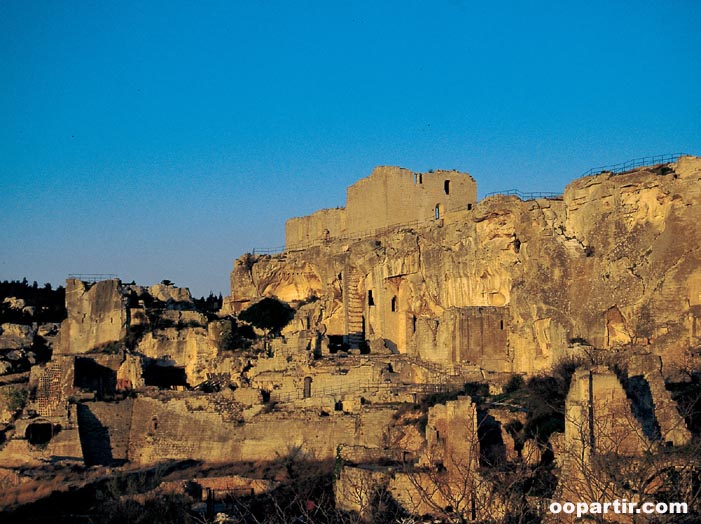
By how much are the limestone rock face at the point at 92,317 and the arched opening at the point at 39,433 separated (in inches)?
324

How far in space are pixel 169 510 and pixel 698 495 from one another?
14.0 metres

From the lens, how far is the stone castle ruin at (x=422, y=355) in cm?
2531

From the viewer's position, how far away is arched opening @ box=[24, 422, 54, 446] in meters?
36.5

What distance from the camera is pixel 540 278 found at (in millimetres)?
36156

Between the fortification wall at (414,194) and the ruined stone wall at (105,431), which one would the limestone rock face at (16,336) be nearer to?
the ruined stone wall at (105,431)

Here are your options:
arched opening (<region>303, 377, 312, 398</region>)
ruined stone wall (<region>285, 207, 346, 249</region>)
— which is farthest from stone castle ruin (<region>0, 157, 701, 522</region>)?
ruined stone wall (<region>285, 207, 346, 249</region>)

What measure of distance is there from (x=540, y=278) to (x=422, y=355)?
16.9 feet

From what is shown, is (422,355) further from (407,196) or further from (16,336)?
(16,336)

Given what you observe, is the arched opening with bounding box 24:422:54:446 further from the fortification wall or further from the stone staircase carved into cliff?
the fortification wall

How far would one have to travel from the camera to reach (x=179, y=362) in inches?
1709

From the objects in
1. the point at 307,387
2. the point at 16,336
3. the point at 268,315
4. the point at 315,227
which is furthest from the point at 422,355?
the point at 16,336

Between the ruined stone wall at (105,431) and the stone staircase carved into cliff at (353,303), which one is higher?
the stone staircase carved into cliff at (353,303)

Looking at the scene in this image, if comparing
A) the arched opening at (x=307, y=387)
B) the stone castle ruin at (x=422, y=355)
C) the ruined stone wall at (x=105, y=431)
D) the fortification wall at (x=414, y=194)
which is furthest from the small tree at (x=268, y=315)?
the ruined stone wall at (x=105, y=431)

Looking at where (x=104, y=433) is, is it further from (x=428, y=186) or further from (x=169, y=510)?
(x=428, y=186)
